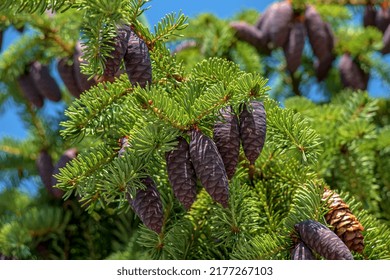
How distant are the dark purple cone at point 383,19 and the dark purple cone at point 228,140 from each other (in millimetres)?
901

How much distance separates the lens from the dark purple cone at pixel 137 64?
65 centimetres

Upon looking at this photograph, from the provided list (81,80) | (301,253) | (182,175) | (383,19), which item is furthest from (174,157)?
(383,19)

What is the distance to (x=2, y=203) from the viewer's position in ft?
4.12

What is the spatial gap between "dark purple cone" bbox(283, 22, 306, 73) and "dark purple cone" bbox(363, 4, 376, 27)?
216 mm

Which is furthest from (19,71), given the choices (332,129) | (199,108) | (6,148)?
(199,108)

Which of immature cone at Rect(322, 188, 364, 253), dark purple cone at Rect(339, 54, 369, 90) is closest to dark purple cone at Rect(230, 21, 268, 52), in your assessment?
dark purple cone at Rect(339, 54, 369, 90)

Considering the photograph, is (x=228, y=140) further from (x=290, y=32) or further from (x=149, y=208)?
(x=290, y=32)

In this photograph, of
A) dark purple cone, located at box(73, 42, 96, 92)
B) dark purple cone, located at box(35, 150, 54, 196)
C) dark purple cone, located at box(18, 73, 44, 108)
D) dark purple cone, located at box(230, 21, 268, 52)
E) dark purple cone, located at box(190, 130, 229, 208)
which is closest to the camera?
dark purple cone, located at box(190, 130, 229, 208)

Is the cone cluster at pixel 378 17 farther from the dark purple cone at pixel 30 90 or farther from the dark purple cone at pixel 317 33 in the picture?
the dark purple cone at pixel 30 90

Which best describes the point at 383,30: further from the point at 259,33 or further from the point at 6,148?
the point at 6,148

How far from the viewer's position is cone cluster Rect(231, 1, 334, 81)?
131 centimetres

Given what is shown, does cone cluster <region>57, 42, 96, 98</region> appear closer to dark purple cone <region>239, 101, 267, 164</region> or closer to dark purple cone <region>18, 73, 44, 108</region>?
dark purple cone <region>18, 73, 44, 108</region>
